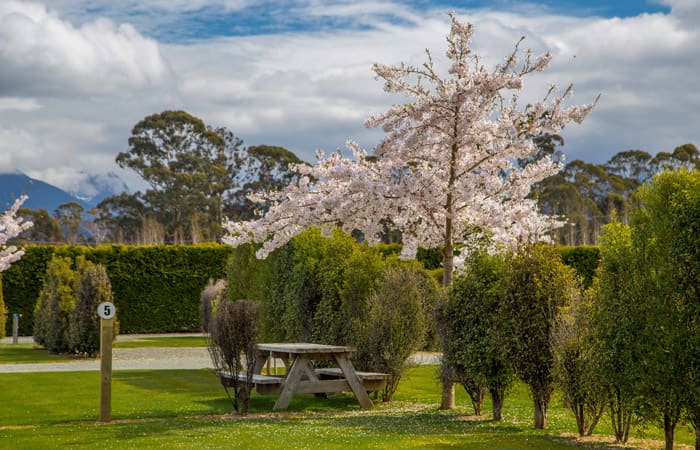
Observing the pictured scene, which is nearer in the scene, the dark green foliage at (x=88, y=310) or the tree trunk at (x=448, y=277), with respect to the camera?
the tree trunk at (x=448, y=277)

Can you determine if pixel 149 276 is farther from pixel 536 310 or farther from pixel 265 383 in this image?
pixel 536 310

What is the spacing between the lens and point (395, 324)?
13125 mm

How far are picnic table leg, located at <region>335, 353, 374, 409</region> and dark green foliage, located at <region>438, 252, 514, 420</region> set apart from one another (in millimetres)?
1674

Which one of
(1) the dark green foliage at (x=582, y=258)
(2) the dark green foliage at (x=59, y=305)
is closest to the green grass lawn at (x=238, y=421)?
(2) the dark green foliage at (x=59, y=305)

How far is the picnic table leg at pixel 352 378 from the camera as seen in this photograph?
12.5 metres

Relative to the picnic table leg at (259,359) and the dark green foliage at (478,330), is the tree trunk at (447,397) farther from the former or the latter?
the picnic table leg at (259,359)

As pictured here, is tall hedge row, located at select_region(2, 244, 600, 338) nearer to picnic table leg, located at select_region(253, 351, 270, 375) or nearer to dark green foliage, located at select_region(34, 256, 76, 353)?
dark green foliage, located at select_region(34, 256, 76, 353)

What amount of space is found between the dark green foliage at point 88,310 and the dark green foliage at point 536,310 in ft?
42.0

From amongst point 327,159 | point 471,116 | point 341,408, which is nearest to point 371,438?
point 341,408

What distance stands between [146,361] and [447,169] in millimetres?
9953


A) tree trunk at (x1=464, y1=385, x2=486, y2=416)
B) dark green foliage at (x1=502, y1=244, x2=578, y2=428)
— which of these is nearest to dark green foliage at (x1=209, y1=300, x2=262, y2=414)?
tree trunk at (x1=464, y1=385, x2=486, y2=416)

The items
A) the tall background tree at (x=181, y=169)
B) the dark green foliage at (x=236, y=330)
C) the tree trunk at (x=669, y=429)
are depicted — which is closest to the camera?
the tree trunk at (x=669, y=429)

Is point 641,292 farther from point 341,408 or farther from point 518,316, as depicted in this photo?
point 341,408

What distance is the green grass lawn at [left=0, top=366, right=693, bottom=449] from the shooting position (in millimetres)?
8938
